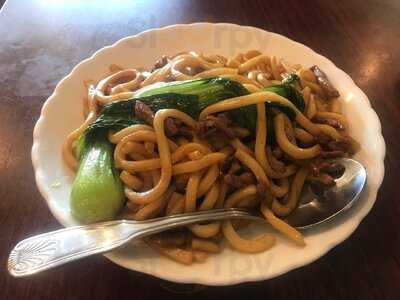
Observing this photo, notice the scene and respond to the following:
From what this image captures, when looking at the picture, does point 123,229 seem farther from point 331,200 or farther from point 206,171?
point 331,200

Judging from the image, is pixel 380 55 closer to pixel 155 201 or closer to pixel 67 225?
pixel 155 201

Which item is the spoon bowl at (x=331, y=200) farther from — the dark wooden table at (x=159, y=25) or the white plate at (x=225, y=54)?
the dark wooden table at (x=159, y=25)

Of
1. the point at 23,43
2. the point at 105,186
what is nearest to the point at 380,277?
the point at 105,186

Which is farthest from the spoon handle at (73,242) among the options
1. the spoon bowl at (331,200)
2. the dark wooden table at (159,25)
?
the spoon bowl at (331,200)

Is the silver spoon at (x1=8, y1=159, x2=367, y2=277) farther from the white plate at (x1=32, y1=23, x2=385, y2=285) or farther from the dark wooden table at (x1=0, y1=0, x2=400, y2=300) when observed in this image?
the dark wooden table at (x1=0, y1=0, x2=400, y2=300)

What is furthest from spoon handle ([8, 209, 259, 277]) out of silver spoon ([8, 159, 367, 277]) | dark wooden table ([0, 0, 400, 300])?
dark wooden table ([0, 0, 400, 300])

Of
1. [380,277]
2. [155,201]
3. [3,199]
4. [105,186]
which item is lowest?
[380,277]

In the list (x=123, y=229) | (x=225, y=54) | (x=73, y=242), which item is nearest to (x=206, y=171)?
(x=123, y=229)
